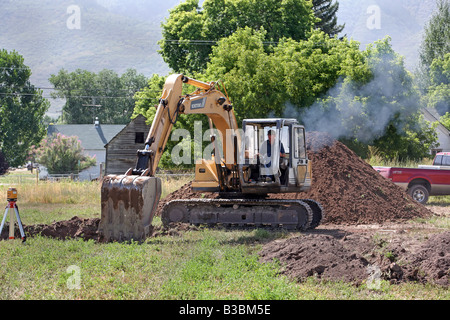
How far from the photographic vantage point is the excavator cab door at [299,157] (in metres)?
16.0

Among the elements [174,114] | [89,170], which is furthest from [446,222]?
[89,170]

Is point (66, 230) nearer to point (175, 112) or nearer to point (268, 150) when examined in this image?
point (175, 112)

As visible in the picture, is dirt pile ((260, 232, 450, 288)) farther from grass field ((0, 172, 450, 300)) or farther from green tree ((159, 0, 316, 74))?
green tree ((159, 0, 316, 74))

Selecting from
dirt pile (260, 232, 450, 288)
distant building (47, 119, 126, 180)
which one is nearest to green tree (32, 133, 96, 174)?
distant building (47, 119, 126, 180)

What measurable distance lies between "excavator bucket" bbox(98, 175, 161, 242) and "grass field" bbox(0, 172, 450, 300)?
0.39m

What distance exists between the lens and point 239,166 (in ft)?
53.3

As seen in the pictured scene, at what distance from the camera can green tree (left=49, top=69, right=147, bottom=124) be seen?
311 ft

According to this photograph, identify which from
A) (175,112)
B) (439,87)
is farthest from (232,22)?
(175,112)

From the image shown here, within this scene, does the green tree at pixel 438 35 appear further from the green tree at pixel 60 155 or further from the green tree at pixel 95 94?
the green tree at pixel 60 155

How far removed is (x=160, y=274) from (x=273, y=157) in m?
7.00

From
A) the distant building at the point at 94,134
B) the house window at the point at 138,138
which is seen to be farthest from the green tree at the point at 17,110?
the house window at the point at 138,138
